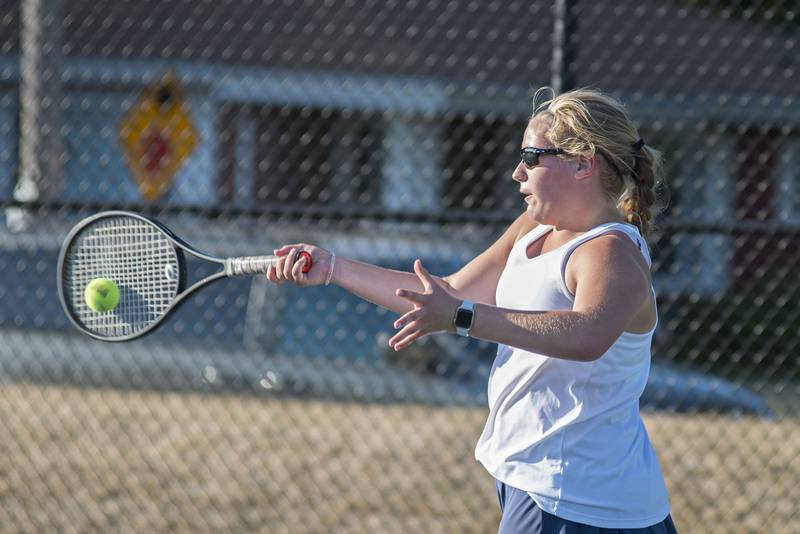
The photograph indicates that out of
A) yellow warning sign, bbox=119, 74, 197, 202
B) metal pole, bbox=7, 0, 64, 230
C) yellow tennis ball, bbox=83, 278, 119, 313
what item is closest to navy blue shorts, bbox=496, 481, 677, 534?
yellow tennis ball, bbox=83, 278, 119, 313

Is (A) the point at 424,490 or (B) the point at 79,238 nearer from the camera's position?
(B) the point at 79,238

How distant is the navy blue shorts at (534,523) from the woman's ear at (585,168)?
72 centimetres

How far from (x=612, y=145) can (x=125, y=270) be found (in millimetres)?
1387

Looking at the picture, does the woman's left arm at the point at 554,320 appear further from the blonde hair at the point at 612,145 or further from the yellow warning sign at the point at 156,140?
the yellow warning sign at the point at 156,140

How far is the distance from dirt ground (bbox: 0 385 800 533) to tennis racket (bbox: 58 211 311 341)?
6.40 ft

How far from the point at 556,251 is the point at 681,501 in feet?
10.5

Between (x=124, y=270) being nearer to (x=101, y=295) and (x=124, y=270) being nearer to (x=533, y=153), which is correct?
(x=101, y=295)

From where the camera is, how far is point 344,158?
13758mm

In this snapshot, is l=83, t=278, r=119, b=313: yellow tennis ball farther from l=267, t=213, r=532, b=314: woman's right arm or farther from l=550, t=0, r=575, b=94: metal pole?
l=550, t=0, r=575, b=94: metal pole

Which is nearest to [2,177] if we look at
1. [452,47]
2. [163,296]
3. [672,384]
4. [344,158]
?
[344,158]

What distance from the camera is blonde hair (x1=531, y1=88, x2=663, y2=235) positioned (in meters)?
2.46

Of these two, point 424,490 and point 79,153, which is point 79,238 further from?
point 79,153

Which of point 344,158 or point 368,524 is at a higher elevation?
point 368,524

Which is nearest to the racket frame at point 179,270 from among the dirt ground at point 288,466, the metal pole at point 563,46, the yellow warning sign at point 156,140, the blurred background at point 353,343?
the blurred background at point 353,343
